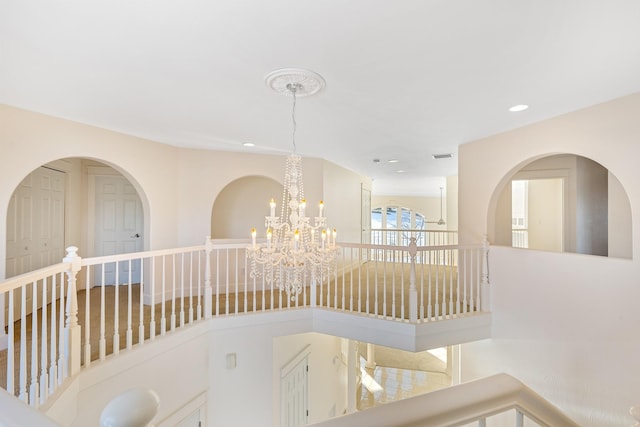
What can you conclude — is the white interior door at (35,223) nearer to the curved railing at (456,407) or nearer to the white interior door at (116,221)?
the white interior door at (116,221)

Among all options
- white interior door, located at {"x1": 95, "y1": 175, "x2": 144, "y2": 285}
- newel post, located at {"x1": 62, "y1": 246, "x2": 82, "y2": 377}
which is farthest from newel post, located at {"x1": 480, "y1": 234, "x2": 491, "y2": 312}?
white interior door, located at {"x1": 95, "y1": 175, "x2": 144, "y2": 285}

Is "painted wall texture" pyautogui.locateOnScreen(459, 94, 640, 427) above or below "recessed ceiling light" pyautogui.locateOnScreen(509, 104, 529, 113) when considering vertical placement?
below

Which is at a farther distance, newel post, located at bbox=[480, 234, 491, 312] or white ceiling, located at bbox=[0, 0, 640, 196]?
newel post, located at bbox=[480, 234, 491, 312]

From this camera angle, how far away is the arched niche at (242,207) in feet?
18.4

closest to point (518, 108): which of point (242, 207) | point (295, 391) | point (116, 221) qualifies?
point (242, 207)

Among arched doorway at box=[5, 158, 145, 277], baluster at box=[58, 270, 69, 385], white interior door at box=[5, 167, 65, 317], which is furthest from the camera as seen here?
arched doorway at box=[5, 158, 145, 277]

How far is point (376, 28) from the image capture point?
1.68 m

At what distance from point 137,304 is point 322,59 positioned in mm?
4250

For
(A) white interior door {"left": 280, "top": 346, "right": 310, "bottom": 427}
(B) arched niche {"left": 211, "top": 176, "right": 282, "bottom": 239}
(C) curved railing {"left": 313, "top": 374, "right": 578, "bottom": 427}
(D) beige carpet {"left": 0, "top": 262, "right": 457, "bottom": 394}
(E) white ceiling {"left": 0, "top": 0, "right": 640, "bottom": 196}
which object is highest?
(E) white ceiling {"left": 0, "top": 0, "right": 640, "bottom": 196}

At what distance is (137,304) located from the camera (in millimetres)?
4312

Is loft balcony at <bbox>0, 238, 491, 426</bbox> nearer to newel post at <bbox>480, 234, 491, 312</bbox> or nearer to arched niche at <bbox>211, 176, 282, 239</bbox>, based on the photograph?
newel post at <bbox>480, 234, 491, 312</bbox>

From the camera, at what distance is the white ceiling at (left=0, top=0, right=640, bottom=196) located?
5.11 ft

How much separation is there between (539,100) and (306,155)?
3502 mm

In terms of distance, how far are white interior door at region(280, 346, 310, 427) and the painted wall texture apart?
107 inches
